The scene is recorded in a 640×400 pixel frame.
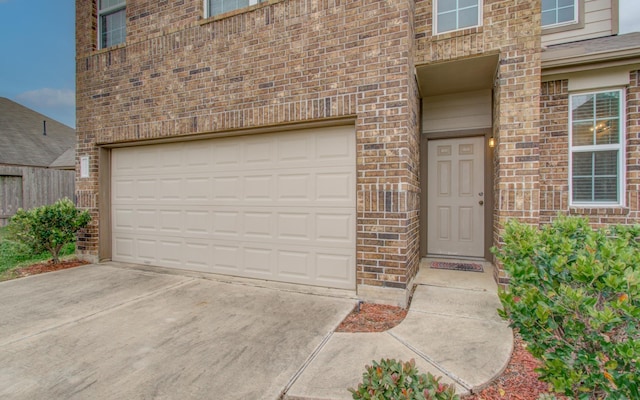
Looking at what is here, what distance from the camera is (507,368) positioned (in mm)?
2498

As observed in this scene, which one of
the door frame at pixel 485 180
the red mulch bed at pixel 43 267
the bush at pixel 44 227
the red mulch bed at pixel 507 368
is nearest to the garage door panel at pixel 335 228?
the red mulch bed at pixel 507 368

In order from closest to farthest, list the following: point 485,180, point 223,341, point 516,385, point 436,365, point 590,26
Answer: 1. point 516,385
2. point 436,365
3. point 223,341
4. point 485,180
5. point 590,26

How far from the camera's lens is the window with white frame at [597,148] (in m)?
4.64

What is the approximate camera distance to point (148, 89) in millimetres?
5531

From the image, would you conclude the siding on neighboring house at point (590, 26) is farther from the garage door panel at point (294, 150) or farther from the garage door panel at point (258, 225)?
the garage door panel at point (258, 225)

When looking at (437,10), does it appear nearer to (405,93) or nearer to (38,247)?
(405,93)

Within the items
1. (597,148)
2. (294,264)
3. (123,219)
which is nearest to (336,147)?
(294,264)

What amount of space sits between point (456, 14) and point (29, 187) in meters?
13.8

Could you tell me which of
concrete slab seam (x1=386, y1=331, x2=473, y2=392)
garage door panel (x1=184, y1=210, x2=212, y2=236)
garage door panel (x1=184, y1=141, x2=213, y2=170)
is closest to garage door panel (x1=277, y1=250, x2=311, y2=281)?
garage door panel (x1=184, y1=210, x2=212, y2=236)

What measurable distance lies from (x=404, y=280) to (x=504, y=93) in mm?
2739

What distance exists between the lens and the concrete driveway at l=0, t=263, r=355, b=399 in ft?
7.63

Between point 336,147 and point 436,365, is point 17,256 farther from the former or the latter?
point 436,365

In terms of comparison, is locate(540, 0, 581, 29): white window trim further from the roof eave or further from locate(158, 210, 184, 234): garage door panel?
locate(158, 210, 184, 234): garage door panel

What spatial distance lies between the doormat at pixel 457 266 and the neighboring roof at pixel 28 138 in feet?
55.6
